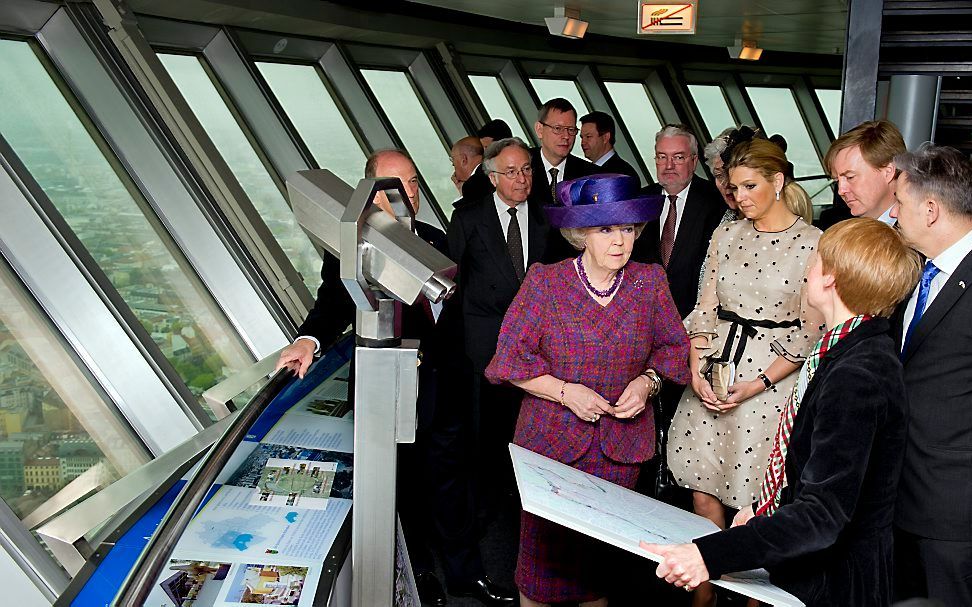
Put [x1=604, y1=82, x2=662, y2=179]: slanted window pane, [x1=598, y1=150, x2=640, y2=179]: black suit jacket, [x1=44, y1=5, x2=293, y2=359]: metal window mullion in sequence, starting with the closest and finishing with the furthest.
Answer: [x1=44, y1=5, x2=293, y2=359]: metal window mullion
[x1=598, y1=150, x2=640, y2=179]: black suit jacket
[x1=604, y1=82, x2=662, y2=179]: slanted window pane


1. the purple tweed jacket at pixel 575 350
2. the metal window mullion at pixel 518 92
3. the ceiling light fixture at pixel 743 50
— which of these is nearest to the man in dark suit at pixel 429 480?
the purple tweed jacket at pixel 575 350

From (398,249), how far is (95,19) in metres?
4.38

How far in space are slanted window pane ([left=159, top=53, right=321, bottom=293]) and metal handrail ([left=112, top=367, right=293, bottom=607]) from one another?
477 cm

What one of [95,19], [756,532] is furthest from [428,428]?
[95,19]

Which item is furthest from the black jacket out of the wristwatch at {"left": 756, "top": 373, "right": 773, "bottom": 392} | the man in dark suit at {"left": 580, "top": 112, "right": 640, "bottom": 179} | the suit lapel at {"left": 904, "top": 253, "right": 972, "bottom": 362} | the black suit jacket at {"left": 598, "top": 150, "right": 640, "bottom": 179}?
the man in dark suit at {"left": 580, "top": 112, "right": 640, "bottom": 179}

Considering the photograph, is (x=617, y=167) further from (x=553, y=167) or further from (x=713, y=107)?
(x=713, y=107)

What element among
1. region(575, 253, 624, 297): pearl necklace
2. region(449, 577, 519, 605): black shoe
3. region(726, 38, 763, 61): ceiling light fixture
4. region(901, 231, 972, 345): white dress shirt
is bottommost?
region(449, 577, 519, 605): black shoe

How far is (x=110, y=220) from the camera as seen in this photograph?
4984 mm

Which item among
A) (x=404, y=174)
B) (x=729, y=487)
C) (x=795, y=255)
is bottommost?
(x=729, y=487)

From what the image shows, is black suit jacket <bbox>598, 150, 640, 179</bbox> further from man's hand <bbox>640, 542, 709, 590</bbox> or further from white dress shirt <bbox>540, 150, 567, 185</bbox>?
man's hand <bbox>640, 542, 709, 590</bbox>

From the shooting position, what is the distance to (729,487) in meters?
3.74

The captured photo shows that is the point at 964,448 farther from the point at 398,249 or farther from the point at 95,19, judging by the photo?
the point at 95,19

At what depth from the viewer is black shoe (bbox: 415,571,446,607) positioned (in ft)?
13.4

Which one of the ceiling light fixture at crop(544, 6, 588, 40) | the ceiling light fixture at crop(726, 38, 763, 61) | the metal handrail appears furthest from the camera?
the ceiling light fixture at crop(726, 38, 763, 61)
